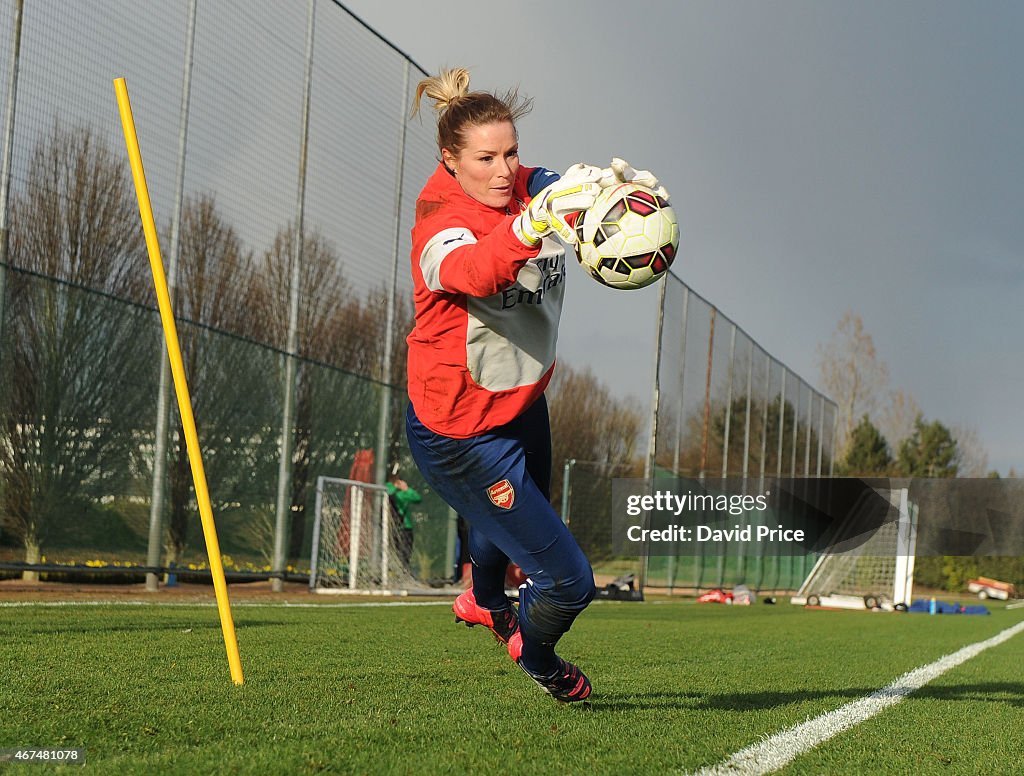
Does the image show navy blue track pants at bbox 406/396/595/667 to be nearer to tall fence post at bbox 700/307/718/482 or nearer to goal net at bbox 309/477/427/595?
goal net at bbox 309/477/427/595

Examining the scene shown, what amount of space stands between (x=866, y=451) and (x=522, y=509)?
52.7 metres

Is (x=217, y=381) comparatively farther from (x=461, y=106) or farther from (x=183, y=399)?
(x=461, y=106)

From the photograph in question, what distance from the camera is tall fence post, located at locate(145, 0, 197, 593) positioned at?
12.0 meters

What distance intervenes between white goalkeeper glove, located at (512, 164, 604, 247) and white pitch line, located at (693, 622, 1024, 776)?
158cm

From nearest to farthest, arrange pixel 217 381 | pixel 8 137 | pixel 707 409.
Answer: pixel 8 137 → pixel 217 381 → pixel 707 409

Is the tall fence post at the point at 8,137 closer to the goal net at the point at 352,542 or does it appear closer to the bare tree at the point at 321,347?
the bare tree at the point at 321,347

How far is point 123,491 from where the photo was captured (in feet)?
38.3

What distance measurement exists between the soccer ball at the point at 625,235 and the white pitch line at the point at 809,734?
4.70 ft

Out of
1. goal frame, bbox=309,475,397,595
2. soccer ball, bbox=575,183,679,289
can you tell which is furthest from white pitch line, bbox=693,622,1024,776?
goal frame, bbox=309,475,397,595

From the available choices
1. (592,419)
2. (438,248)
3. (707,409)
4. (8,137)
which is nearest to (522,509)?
(438,248)

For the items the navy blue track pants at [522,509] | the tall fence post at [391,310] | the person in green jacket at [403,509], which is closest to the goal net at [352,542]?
the person in green jacket at [403,509]

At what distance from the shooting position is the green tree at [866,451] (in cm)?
5297

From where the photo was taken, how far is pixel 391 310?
663 inches

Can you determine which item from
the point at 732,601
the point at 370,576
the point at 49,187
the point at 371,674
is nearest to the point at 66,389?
the point at 49,187
